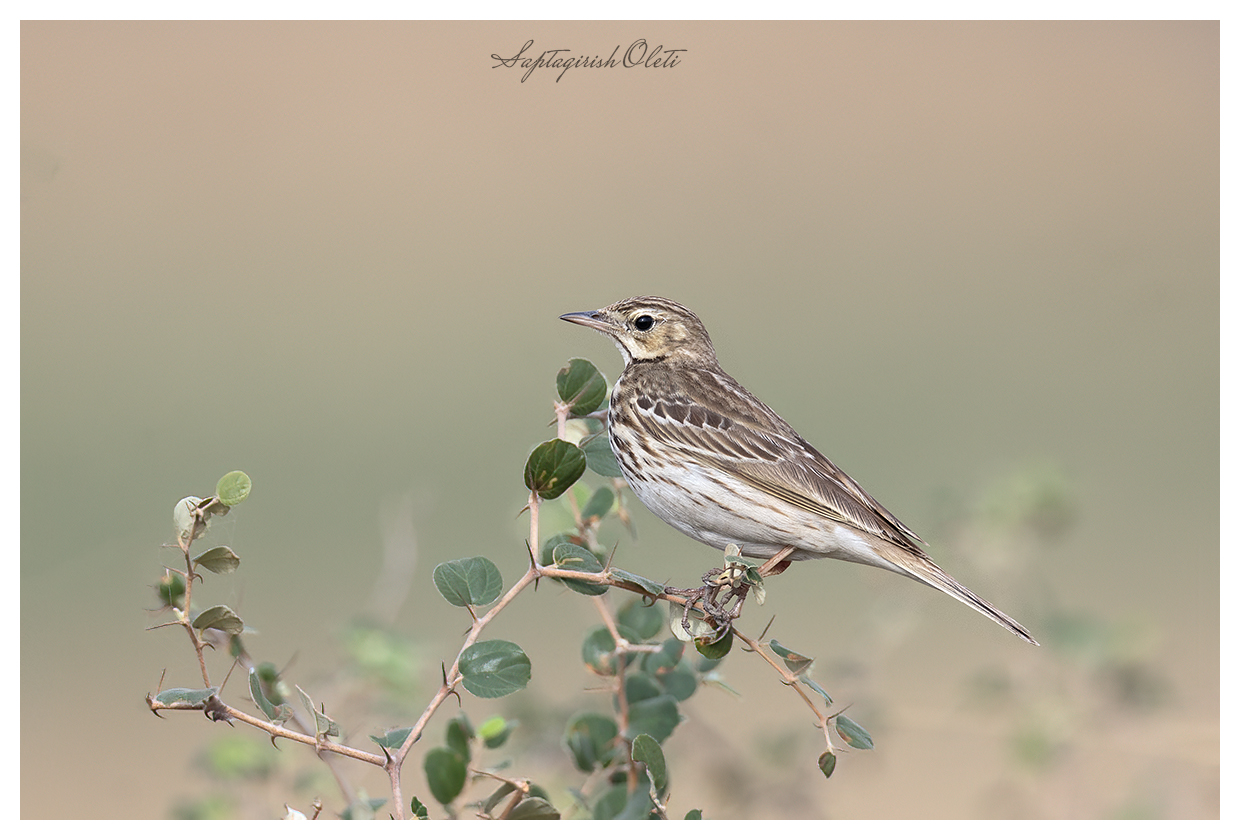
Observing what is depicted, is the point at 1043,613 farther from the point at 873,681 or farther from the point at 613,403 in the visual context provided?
the point at 613,403

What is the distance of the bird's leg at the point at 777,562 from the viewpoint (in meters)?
3.80

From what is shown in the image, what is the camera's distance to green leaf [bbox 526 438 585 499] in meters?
2.51

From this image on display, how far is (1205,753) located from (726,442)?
182 centimetres

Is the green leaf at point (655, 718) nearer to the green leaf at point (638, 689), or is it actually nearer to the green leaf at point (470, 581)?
the green leaf at point (638, 689)

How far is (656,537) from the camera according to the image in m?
7.21

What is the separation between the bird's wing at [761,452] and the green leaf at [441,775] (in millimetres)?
1749

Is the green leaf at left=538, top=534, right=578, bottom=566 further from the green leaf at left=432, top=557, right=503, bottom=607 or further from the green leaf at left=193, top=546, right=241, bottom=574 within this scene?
the green leaf at left=193, top=546, right=241, bottom=574

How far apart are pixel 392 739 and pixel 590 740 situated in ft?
1.79

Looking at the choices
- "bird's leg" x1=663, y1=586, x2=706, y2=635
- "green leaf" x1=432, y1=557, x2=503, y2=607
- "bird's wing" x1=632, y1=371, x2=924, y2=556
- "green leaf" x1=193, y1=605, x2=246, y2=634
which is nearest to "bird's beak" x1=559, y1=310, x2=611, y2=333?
"bird's wing" x1=632, y1=371, x2=924, y2=556

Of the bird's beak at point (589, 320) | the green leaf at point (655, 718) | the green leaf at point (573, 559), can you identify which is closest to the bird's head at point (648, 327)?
the bird's beak at point (589, 320)

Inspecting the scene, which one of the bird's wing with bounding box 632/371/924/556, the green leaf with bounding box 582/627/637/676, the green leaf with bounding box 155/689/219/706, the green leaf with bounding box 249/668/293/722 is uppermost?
the bird's wing with bounding box 632/371/924/556

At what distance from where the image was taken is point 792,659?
8.36 ft

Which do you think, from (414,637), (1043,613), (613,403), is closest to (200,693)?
(414,637)

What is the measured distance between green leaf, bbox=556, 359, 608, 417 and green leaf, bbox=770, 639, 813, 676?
0.75m
